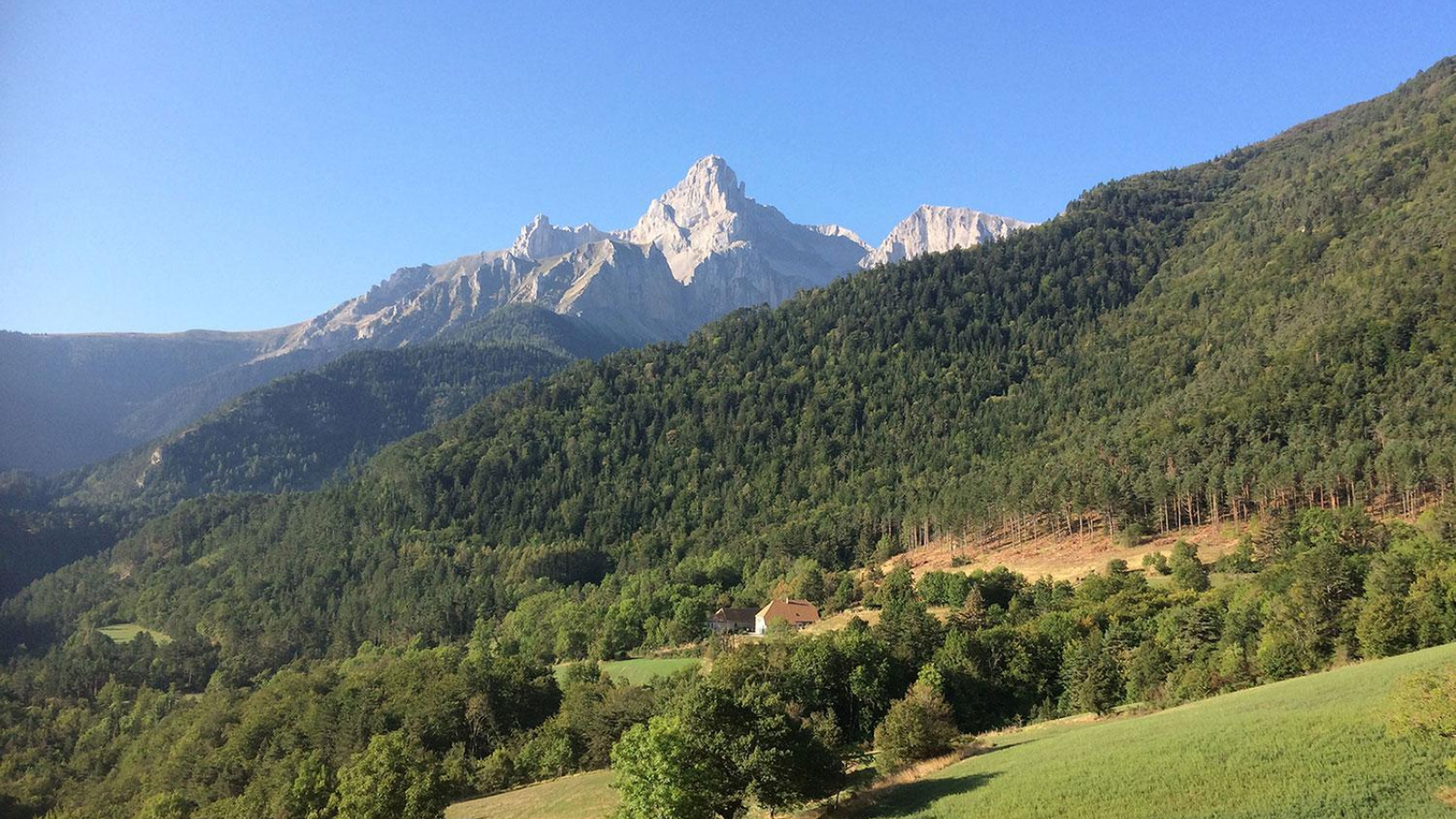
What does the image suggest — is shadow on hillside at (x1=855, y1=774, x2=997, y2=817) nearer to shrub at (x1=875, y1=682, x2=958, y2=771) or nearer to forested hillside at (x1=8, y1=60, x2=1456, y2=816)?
shrub at (x1=875, y1=682, x2=958, y2=771)

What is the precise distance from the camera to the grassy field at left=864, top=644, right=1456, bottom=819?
30000 mm

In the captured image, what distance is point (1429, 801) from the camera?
27641 millimetres

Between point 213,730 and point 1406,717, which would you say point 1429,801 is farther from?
point 213,730

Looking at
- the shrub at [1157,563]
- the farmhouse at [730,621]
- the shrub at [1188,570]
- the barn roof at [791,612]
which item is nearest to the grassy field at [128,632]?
the farmhouse at [730,621]

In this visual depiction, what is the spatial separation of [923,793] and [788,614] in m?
74.1

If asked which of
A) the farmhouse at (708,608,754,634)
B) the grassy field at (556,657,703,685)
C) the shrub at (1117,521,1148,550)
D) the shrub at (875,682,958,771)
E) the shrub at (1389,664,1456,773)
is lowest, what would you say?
the grassy field at (556,657,703,685)

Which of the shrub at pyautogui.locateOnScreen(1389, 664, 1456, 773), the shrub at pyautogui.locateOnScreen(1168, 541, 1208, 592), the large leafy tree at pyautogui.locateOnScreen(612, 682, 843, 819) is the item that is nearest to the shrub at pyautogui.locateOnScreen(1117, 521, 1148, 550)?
the shrub at pyautogui.locateOnScreen(1168, 541, 1208, 592)

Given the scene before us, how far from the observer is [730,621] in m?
128

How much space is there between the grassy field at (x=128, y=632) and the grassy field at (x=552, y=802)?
493ft

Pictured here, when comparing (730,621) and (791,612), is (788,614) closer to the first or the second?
(791,612)

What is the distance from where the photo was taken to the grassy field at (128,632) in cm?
18350

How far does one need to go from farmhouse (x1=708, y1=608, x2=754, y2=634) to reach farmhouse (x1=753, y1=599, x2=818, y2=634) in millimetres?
5459

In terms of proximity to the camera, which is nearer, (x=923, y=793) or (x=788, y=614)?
(x=923, y=793)

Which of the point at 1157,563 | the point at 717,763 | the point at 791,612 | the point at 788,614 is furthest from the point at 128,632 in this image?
the point at 1157,563
